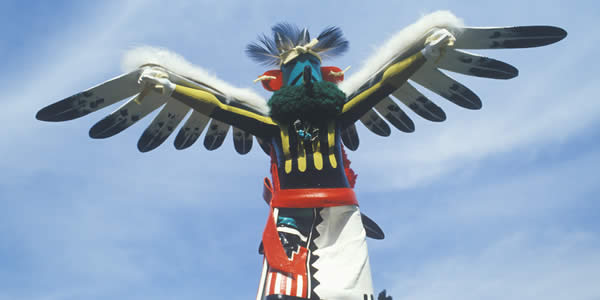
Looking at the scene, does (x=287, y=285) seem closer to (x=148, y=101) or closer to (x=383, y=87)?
(x=383, y=87)

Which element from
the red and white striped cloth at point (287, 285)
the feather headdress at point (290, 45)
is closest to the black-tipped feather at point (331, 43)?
the feather headdress at point (290, 45)

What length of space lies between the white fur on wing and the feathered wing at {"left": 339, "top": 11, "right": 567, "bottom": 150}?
874mm

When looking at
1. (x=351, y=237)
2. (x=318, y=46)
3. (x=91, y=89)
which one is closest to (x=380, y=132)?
(x=318, y=46)

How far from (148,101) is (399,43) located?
254 centimetres

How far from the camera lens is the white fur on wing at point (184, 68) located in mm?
6164

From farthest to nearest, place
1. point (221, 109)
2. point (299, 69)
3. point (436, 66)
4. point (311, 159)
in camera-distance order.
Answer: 1. point (436, 66)
2. point (299, 69)
3. point (221, 109)
4. point (311, 159)

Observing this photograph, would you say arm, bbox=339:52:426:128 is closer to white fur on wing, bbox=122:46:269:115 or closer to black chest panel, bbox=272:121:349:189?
black chest panel, bbox=272:121:349:189

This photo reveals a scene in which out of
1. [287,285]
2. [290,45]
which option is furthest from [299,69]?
[287,285]

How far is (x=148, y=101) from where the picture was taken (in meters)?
6.84

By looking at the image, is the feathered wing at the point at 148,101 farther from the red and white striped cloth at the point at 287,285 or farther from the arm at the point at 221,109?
the red and white striped cloth at the point at 287,285

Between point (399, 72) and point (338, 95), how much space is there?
1.93ft

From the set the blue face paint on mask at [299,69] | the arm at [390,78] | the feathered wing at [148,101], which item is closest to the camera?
the arm at [390,78]

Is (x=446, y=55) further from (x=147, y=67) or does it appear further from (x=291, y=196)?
(x=147, y=67)

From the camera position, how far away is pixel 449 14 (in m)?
5.93
